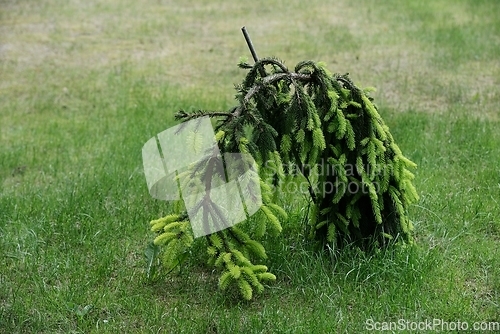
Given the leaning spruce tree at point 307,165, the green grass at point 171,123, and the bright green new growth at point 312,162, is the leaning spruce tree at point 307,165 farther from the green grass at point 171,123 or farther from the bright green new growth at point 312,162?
the green grass at point 171,123

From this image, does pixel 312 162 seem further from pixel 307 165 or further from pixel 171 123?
pixel 171 123

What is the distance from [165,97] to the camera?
8836 millimetres

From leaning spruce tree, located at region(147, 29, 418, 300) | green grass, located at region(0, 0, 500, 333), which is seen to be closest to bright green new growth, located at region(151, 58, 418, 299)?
leaning spruce tree, located at region(147, 29, 418, 300)

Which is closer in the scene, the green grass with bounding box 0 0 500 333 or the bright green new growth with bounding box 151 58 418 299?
the bright green new growth with bounding box 151 58 418 299

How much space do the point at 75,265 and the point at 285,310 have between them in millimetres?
1617

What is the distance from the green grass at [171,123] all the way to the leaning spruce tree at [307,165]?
0.24 meters

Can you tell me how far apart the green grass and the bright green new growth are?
0.78 feet

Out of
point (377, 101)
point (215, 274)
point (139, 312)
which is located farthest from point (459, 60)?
point (139, 312)

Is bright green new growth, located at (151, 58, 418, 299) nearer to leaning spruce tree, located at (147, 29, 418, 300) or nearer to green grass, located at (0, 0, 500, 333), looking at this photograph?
leaning spruce tree, located at (147, 29, 418, 300)

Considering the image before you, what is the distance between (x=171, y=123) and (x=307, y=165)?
3.47 meters

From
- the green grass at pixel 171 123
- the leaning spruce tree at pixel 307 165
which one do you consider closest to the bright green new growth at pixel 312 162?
the leaning spruce tree at pixel 307 165

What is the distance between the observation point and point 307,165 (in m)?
4.79

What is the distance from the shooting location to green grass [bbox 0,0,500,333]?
4.54 meters

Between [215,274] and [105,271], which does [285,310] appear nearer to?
[215,274]
